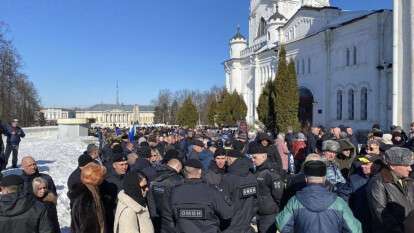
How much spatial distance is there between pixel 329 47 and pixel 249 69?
18.3 meters

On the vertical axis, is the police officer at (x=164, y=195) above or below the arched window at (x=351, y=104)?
below

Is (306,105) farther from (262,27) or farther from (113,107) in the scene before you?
(113,107)

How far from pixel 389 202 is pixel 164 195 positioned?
8.05 ft

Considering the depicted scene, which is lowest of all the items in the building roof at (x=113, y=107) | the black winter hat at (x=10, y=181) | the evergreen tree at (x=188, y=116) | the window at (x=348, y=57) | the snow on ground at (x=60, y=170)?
the snow on ground at (x=60, y=170)

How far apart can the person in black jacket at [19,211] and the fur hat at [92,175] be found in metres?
0.50

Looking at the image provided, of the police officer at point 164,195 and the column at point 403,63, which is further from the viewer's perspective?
the column at point 403,63

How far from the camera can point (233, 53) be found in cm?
A: 5462

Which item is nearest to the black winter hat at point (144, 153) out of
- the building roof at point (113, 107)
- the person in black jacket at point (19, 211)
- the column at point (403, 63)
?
the person in black jacket at point (19, 211)

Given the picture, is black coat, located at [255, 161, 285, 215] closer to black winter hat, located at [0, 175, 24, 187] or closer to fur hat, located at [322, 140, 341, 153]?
fur hat, located at [322, 140, 341, 153]

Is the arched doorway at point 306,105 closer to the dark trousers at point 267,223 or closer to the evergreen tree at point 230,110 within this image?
the evergreen tree at point 230,110

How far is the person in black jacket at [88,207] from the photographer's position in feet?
14.6

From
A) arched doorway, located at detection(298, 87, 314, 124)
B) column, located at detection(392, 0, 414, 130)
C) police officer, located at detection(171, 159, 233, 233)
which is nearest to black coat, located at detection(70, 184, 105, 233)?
police officer, located at detection(171, 159, 233, 233)

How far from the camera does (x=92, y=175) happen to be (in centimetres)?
475

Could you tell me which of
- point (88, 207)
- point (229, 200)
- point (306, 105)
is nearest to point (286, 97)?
point (306, 105)
